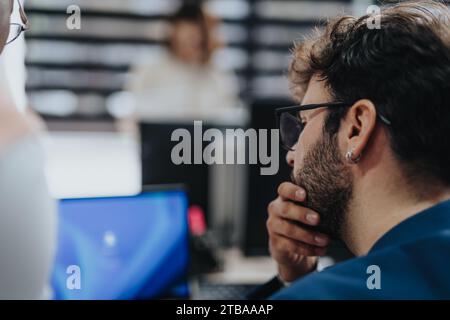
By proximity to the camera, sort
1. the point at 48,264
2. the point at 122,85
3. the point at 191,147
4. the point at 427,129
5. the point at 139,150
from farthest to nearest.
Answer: the point at 122,85 < the point at 139,150 < the point at 191,147 < the point at 48,264 < the point at 427,129

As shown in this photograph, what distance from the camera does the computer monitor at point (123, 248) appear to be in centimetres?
117

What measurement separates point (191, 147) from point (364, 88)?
0.74 m

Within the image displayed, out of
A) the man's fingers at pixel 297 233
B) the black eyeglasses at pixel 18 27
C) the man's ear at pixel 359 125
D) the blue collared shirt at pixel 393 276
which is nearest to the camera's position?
the blue collared shirt at pixel 393 276

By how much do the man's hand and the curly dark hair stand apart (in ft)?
0.60

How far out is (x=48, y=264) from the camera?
3.26 ft

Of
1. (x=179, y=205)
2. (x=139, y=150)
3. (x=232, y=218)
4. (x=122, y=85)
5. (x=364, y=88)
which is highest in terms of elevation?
(x=122, y=85)

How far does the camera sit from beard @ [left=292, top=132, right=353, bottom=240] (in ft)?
2.93

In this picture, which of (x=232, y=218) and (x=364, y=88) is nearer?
(x=364, y=88)

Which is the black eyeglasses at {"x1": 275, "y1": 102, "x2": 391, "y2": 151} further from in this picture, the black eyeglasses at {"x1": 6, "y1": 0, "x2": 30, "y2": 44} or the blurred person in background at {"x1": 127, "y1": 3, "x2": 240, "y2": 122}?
→ the blurred person in background at {"x1": 127, "y1": 3, "x2": 240, "y2": 122}

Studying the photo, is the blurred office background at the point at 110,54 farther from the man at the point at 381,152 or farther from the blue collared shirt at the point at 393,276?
the blue collared shirt at the point at 393,276

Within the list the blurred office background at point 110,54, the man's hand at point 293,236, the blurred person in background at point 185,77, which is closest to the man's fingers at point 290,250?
the man's hand at point 293,236
